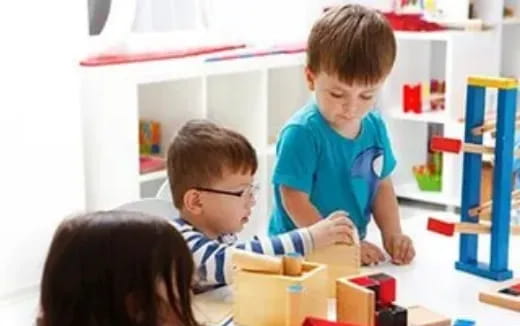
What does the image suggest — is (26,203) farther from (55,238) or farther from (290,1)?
(55,238)

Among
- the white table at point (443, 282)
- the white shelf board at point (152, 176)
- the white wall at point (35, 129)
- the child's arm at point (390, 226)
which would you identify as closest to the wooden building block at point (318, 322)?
the white table at point (443, 282)

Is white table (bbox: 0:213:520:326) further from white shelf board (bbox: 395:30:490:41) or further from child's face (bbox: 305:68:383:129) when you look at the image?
white shelf board (bbox: 395:30:490:41)

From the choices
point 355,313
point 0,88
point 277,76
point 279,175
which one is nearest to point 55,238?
point 355,313

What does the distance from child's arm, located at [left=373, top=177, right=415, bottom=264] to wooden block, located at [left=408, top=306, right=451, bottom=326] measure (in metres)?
0.31

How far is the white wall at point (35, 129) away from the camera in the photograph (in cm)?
261

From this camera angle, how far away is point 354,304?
117cm

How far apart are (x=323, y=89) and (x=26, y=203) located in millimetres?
1421

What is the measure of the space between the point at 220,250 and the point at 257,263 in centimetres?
16

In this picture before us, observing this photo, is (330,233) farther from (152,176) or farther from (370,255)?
(152,176)

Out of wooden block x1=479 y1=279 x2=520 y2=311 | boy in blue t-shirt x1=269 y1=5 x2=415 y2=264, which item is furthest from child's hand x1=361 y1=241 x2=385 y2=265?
wooden block x1=479 y1=279 x2=520 y2=311

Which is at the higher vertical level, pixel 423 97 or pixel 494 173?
pixel 494 173

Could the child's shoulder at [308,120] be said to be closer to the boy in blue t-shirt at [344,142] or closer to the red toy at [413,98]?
the boy in blue t-shirt at [344,142]

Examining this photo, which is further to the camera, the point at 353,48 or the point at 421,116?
the point at 421,116

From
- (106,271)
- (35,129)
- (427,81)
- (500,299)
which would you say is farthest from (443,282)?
(427,81)
